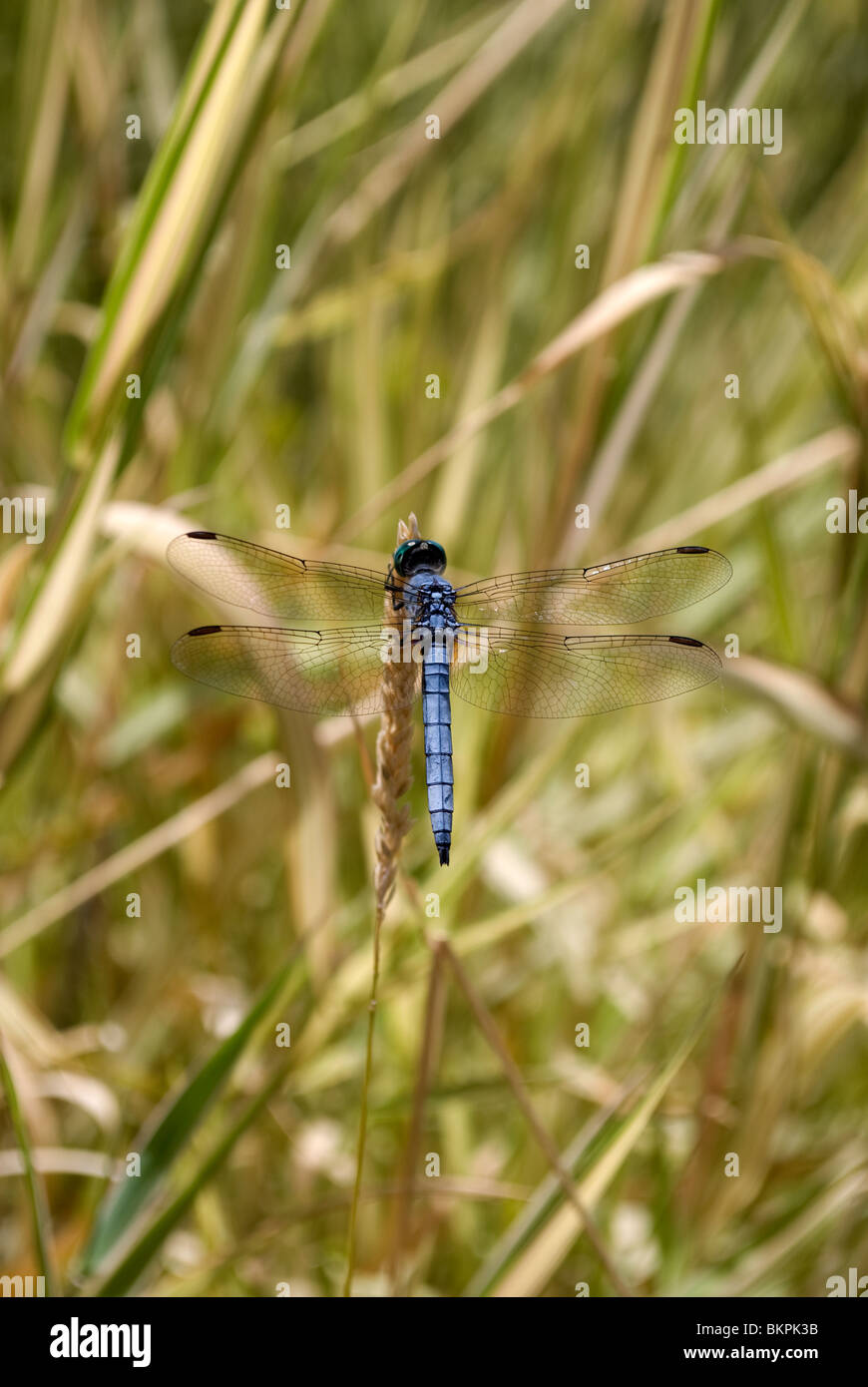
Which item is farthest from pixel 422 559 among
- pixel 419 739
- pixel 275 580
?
pixel 419 739

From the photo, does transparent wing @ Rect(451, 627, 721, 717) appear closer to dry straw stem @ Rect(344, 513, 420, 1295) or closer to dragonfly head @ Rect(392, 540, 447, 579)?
dragonfly head @ Rect(392, 540, 447, 579)

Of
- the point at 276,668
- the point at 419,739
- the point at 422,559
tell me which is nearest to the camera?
the point at 276,668

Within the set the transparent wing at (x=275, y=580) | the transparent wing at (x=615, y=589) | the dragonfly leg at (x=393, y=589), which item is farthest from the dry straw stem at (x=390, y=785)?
the transparent wing at (x=615, y=589)

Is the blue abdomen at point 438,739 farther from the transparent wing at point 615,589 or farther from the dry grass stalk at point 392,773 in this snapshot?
the dry grass stalk at point 392,773

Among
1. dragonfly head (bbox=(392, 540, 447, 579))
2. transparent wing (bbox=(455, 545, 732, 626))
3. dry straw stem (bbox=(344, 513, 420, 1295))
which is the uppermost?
dragonfly head (bbox=(392, 540, 447, 579))

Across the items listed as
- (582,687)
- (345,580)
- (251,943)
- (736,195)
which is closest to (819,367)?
(736,195)

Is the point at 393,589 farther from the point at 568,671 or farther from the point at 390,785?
the point at 390,785

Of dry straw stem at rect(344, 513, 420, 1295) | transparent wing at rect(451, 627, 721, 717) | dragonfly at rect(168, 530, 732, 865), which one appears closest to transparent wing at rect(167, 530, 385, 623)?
dragonfly at rect(168, 530, 732, 865)

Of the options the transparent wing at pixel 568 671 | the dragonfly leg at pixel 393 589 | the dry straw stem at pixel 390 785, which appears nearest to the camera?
the dry straw stem at pixel 390 785
